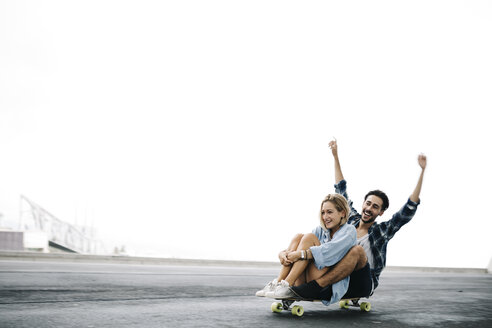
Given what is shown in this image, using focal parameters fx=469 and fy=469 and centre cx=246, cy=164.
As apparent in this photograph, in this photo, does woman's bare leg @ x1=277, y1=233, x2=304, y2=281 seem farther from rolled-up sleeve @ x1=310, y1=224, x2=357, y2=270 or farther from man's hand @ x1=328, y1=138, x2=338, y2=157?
man's hand @ x1=328, y1=138, x2=338, y2=157

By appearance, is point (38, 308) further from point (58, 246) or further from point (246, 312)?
point (58, 246)

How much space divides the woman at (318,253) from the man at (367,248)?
0.07 metres

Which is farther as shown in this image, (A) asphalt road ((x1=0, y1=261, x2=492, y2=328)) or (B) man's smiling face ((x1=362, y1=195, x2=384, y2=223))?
(B) man's smiling face ((x1=362, y1=195, x2=384, y2=223))

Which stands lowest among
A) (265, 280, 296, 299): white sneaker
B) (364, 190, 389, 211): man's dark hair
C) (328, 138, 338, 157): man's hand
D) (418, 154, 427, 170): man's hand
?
(265, 280, 296, 299): white sneaker

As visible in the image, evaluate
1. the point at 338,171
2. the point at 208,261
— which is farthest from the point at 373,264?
the point at 208,261

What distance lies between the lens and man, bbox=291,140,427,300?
3711mm

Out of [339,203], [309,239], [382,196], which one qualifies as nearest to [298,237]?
[309,239]

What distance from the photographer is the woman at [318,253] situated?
3.61 m

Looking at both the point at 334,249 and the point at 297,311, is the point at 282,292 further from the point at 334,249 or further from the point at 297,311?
the point at 334,249

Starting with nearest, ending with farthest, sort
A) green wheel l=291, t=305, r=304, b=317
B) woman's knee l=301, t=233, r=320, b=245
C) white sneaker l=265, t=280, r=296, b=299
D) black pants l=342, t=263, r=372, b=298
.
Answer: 1. white sneaker l=265, t=280, r=296, b=299
2. woman's knee l=301, t=233, r=320, b=245
3. green wheel l=291, t=305, r=304, b=317
4. black pants l=342, t=263, r=372, b=298

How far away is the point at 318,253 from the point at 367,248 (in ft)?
2.74

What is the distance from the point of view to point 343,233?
3.69m

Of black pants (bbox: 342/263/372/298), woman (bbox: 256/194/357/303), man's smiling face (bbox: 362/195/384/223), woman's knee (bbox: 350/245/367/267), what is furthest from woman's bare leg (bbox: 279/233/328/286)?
man's smiling face (bbox: 362/195/384/223)

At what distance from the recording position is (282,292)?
3.57 metres
